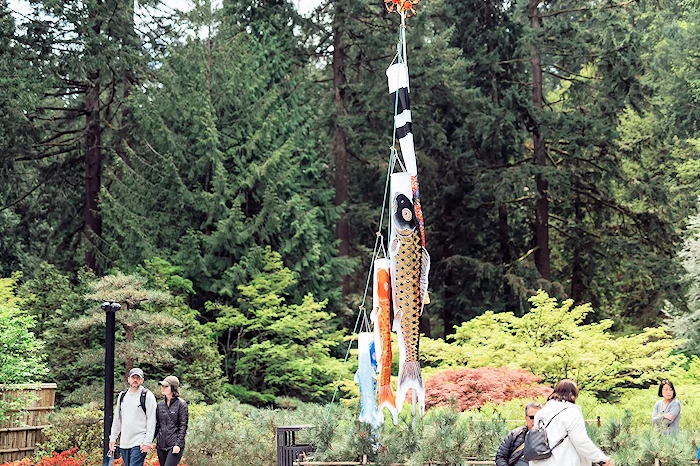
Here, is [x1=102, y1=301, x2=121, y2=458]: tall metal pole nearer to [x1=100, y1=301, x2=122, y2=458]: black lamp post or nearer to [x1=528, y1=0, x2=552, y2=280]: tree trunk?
[x1=100, y1=301, x2=122, y2=458]: black lamp post

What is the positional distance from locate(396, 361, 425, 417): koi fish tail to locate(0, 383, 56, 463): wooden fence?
22.4 ft

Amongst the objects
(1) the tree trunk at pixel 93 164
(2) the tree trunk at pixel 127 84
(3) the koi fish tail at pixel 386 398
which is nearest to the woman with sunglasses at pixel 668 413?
(3) the koi fish tail at pixel 386 398

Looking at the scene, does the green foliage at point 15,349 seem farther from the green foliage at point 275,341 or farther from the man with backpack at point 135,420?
the green foliage at point 275,341

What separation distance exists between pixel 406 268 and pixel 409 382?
1316 mm

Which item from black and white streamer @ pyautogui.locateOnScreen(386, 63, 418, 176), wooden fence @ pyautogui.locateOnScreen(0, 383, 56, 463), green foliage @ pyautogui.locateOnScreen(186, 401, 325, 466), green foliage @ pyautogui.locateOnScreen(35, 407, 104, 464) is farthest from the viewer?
green foliage @ pyautogui.locateOnScreen(35, 407, 104, 464)

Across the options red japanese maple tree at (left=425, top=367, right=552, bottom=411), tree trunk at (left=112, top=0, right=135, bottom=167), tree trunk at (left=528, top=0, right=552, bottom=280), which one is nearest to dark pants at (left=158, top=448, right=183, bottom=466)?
red japanese maple tree at (left=425, top=367, right=552, bottom=411)

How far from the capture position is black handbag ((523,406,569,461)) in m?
7.52

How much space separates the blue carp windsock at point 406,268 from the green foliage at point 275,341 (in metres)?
11.2

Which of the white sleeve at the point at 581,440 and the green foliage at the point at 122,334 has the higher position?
the green foliage at the point at 122,334

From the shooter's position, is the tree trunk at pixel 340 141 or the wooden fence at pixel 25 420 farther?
the tree trunk at pixel 340 141

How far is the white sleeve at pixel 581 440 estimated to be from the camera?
7.47m

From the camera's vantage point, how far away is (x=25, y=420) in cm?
1712

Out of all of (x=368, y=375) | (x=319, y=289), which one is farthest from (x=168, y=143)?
(x=368, y=375)

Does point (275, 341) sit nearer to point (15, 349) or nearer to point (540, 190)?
point (15, 349)
